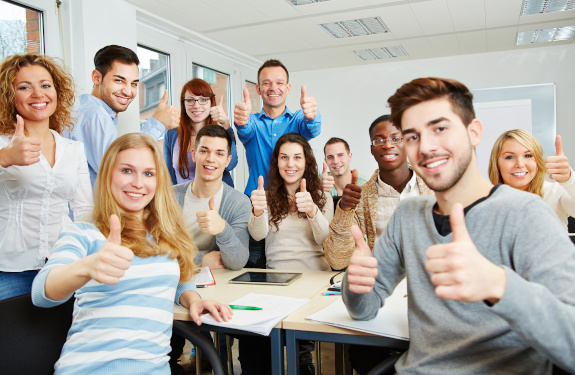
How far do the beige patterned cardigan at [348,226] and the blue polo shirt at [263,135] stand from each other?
855mm

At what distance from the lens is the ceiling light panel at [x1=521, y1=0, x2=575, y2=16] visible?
14.2ft

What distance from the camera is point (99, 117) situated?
7.93 feet

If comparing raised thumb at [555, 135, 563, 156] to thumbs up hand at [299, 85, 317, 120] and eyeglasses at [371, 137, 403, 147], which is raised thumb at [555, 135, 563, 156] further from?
thumbs up hand at [299, 85, 317, 120]

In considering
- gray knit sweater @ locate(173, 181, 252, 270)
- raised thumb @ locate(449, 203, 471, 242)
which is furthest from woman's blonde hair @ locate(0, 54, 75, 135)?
raised thumb @ locate(449, 203, 471, 242)

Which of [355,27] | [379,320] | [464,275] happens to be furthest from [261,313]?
[355,27]

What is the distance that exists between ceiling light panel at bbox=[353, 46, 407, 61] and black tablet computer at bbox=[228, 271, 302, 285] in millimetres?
4459

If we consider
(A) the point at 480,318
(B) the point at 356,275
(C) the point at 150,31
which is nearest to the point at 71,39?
(C) the point at 150,31

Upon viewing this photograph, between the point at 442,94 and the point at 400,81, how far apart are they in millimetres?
5761

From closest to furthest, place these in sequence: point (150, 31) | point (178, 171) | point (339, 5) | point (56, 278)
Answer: point (56, 278) → point (178, 171) → point (339, 5) → point (150, 31)

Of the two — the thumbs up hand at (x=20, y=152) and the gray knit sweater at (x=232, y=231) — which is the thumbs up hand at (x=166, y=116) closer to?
the gray knit sweater at (x=232, y=231)

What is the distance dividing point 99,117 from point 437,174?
73.1 inches

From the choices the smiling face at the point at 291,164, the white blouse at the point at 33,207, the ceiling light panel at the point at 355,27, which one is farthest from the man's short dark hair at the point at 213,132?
the ceiling light panel at the point at 355,27

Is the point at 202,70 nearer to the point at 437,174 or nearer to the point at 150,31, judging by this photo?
the point at 150,31

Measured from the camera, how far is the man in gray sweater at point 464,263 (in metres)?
0.87
